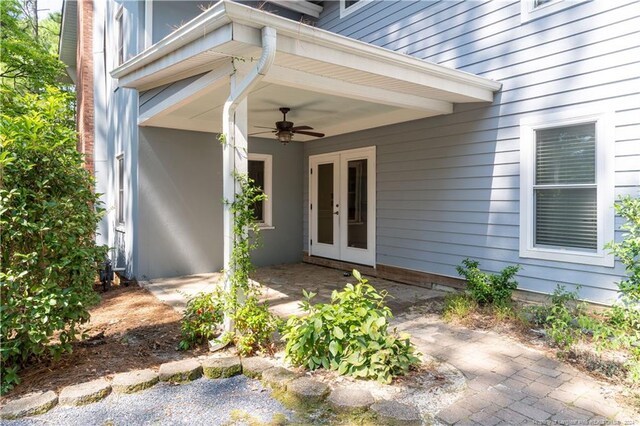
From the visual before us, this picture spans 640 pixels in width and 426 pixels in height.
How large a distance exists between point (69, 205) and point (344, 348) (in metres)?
2.27

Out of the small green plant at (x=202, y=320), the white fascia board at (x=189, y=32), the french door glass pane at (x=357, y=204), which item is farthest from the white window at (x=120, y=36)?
the small green plant at (x=202, y=320)

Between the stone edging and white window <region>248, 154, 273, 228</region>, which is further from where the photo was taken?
white window <region>248, 154, 273, 228</region>

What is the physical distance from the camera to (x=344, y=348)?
2.96 metres

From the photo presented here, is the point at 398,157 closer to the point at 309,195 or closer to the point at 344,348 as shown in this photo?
the point at 309,195

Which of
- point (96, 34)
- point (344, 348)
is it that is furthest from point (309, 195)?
point (96, 34)

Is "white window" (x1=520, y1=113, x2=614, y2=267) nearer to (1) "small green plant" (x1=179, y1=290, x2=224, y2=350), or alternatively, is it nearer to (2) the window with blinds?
(2) the window with blinds

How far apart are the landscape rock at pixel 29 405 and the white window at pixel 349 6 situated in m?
6.67

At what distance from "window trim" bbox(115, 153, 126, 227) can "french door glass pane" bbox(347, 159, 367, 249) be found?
3.94 m

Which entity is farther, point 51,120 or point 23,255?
point 51,120

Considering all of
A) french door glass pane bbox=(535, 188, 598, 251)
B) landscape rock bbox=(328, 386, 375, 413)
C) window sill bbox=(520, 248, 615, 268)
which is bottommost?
landscape rock bbox=(328, 386, 375, 413)

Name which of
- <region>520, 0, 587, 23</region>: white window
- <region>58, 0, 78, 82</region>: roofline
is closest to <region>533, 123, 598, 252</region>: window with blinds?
<region>520, 0, 587, 23</region>: white window

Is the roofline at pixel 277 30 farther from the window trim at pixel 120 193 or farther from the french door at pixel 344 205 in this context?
the window trim at pixel 120 193

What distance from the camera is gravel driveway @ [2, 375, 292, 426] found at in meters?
2.38

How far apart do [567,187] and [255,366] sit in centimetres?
360
